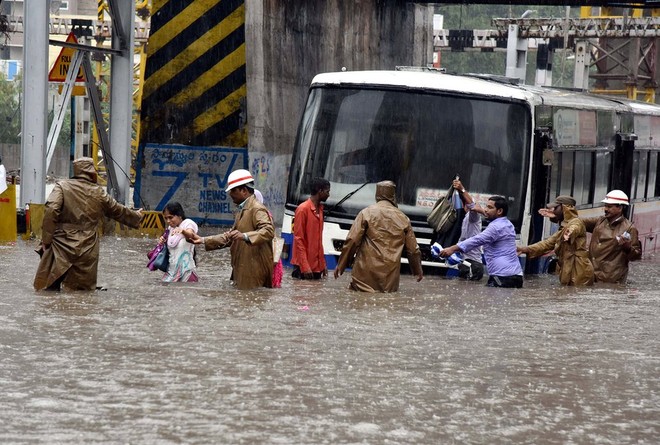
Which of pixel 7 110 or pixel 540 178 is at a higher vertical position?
pixel 540 178

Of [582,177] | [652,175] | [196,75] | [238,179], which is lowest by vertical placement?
[652,175]

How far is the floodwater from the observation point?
7570mm

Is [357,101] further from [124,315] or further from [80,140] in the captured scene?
[80,140]

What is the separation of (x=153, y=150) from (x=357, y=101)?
741 cm

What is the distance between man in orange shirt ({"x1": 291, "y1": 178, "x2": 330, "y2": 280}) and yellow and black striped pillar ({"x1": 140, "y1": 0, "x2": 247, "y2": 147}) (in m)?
8.37

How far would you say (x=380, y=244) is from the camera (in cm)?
1392

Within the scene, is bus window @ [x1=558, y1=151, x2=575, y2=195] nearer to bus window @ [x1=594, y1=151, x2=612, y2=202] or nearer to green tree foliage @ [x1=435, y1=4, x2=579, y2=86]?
bus window @ [x1=594, y1=151, x2=612, y2=202]

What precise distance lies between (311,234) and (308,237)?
51 millimetres

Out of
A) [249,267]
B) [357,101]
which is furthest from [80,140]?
[249,267]

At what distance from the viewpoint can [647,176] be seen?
23266 mm

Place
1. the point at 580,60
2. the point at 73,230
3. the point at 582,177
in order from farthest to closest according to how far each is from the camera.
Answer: the point at 580,60 → the point at 582,177 → the point at 73,230

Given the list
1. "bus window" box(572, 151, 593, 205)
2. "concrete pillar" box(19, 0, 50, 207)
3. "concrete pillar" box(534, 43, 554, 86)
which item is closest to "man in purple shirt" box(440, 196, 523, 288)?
"bus window" box(572, 151, 593, 205)

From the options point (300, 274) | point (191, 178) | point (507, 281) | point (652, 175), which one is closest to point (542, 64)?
point (652, 175)

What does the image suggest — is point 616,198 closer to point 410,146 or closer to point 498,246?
point 498,246
